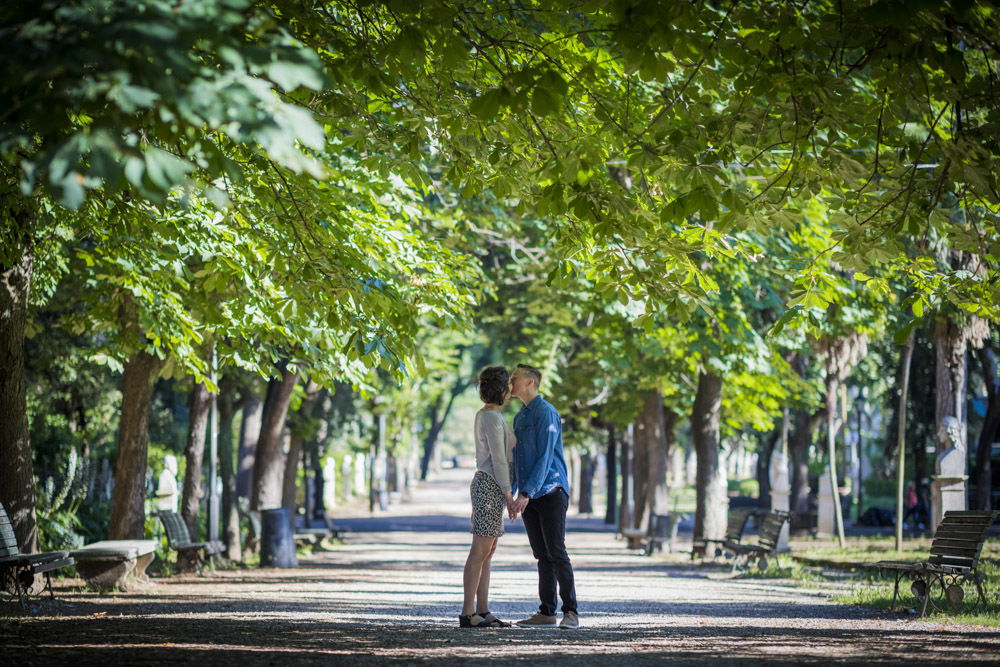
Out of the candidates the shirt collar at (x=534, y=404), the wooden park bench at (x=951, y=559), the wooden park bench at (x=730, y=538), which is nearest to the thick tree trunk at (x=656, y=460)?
the wooden park bench at (x=730, y=538)

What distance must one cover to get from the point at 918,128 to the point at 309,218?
7.97 m

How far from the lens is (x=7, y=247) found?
1030cm

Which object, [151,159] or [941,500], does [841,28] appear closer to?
[151,159]

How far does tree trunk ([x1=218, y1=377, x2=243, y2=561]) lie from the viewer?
2047 centimetres

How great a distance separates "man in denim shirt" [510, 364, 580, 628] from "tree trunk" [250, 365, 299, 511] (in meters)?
10.4

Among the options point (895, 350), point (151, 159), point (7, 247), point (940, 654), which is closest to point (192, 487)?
point (7, 247)

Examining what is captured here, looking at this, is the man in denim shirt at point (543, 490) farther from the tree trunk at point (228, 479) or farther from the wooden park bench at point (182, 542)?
the tree trunk at point (228, 479)

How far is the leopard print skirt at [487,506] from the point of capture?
348 inches

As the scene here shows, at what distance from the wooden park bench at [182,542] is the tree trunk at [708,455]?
9.67 meters

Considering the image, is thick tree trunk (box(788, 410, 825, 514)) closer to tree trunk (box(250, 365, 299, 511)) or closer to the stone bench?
tree trunk (box(250, 365, 299, 511))

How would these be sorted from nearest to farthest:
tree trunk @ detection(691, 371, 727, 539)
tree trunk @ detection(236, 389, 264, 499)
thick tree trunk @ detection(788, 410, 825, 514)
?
tree trunk @ detection(691, 371, 727, 539) < tree trunk @ detection(236, 389, 264, 499) < thick tree trunk @ detection(788, 410, 825, 514)

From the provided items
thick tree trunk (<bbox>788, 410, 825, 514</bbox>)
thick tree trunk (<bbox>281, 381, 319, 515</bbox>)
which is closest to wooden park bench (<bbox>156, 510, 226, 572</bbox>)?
thick tree trunk (<bbox>281, 381, 319, 515</bbox>)

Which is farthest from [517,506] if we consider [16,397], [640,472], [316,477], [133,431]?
[316,477]

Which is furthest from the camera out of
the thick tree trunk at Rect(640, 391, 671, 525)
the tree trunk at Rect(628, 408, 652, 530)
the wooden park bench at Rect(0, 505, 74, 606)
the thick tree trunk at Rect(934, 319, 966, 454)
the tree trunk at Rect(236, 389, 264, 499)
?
the tree trunk at Rect(628, 408, 652, 530)
